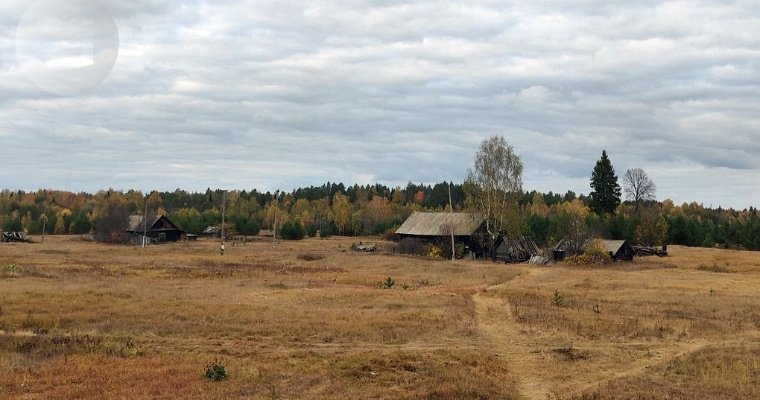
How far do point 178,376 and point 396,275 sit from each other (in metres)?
37.7

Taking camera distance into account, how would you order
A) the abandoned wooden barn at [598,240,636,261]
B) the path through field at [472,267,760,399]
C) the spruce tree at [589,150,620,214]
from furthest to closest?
1. the spruce tree at [589,150,620,214]
2. the abandoned wooden barn at [598,240,636,261]
3. the path through field at [472,267,760,399]

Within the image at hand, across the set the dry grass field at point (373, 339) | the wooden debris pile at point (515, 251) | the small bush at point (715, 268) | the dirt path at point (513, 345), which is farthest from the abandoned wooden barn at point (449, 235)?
the dirt path at point (513, 345)

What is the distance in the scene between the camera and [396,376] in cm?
1900

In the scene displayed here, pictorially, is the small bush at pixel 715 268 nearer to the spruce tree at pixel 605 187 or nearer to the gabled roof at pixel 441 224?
the gabled roof at pixel 441 224

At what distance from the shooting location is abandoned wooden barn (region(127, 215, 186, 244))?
4291 inches

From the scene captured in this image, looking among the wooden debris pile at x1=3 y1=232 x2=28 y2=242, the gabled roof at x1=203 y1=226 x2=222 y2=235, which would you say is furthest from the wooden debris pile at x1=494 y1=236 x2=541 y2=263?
the wooden debris pile at x1=3 y1=232 x2=28 y2=242

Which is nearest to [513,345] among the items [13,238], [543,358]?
[543,358]

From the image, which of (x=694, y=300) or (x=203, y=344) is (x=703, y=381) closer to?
(x=203, y=344)

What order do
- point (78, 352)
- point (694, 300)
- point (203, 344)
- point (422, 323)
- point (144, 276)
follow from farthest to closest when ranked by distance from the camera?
1. point (144, 276)
2. point (694, 300)
3. point (422, 323)
4. point (203, 344)
5. point (78, 352)

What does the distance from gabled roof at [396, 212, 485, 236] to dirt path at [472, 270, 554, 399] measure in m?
44.8

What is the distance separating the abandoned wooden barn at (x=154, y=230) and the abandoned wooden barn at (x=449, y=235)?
4483 centimetres

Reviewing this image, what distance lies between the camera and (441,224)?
273 feet

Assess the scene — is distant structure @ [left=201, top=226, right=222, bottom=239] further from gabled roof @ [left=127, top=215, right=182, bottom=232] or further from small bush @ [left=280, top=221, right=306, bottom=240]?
gabled roof @ [left=127, top=215, right=182, bottom=232]

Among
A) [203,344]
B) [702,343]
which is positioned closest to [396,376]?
[203,344]
